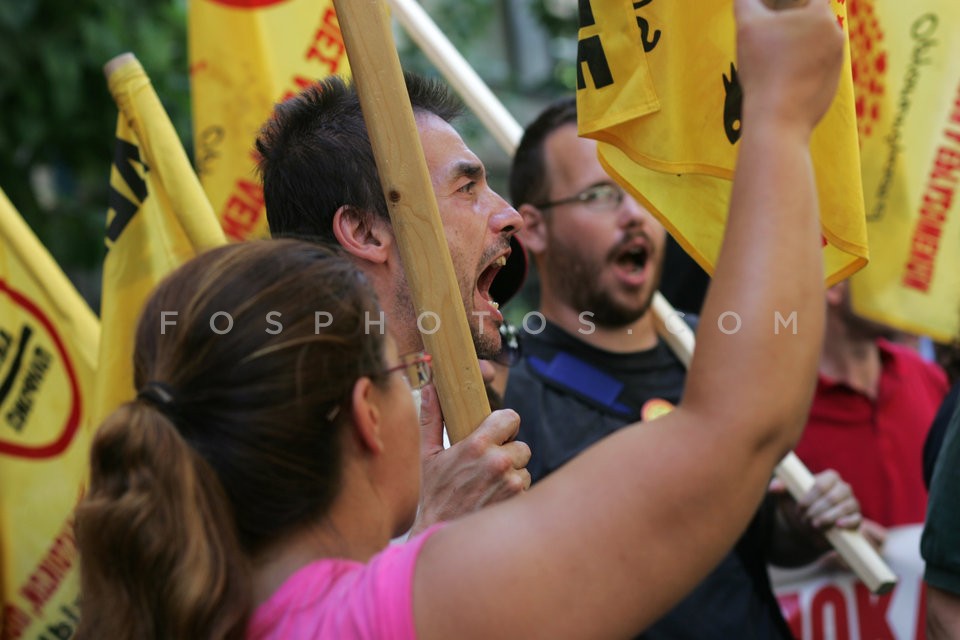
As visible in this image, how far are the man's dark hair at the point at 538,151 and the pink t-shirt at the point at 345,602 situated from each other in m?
2.60

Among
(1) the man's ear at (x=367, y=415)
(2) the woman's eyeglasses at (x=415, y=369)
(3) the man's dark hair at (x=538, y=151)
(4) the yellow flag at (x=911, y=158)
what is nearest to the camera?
(1) the man's ear at (x=367, y=415)

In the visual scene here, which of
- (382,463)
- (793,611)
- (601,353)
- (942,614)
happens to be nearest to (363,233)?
(382,463)

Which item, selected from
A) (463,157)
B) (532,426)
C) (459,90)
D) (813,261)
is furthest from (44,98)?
(813,261)

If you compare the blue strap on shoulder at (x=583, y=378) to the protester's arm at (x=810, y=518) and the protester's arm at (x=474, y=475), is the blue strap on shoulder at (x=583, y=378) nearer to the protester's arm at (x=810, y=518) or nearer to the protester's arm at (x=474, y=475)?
the protester's arm at (x=810, y=518)

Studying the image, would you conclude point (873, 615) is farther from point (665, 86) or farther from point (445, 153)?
point (665, 86)

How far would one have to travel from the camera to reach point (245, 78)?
3900 millimetres

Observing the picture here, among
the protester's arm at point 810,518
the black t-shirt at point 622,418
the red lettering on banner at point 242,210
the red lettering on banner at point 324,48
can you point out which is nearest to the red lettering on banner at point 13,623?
the red lettering on banner at point 242,210

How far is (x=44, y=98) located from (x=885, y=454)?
3.78m

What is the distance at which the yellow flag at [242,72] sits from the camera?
389 cm

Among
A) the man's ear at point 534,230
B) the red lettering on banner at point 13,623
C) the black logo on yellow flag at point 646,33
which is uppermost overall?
the black logo on yellow flag at point 646,33

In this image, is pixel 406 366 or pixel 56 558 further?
pixel 56 558

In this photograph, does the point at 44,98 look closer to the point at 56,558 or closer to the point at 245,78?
the point at 245,78

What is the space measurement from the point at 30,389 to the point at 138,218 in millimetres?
→ 646

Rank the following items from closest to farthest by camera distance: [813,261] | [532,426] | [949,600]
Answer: [813,261] < [949,600] < [532,426]
